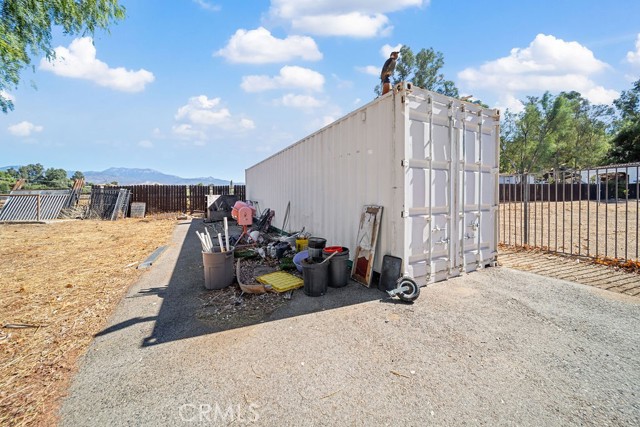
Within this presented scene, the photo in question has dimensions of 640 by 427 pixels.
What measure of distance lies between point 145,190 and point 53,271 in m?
13.8

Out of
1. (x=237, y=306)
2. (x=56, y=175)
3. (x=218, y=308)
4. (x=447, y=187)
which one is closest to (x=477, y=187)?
(x=447, y=187)

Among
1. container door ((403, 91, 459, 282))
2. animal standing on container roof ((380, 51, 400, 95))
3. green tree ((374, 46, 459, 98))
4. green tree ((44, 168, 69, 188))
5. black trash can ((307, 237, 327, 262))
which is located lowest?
black trash can ((307, 237, 327, 262))

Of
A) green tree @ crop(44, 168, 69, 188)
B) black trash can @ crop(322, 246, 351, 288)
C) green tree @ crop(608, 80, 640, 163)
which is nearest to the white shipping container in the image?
black trash can @ crop(322, 246, 351, 288)

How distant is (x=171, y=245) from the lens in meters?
8.60

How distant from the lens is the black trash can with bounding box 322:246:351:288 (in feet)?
14.7

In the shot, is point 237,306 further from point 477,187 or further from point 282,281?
point 477,187

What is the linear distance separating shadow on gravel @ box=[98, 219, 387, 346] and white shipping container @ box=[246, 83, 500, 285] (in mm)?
947

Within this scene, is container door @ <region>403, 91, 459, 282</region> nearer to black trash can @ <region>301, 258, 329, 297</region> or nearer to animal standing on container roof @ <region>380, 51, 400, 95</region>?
animal standing on container roof @ <region>380, 51, 400, 95</region>

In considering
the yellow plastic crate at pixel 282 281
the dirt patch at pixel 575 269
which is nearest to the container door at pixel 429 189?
the yellow plastic crate at pixel 282 281

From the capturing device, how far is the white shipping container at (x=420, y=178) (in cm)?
423

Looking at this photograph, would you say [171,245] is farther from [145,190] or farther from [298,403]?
[145,190]

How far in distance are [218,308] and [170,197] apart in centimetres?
1704

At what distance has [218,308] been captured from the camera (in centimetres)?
388

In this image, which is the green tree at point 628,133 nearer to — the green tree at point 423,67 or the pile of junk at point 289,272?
the green tree at point 423,67
